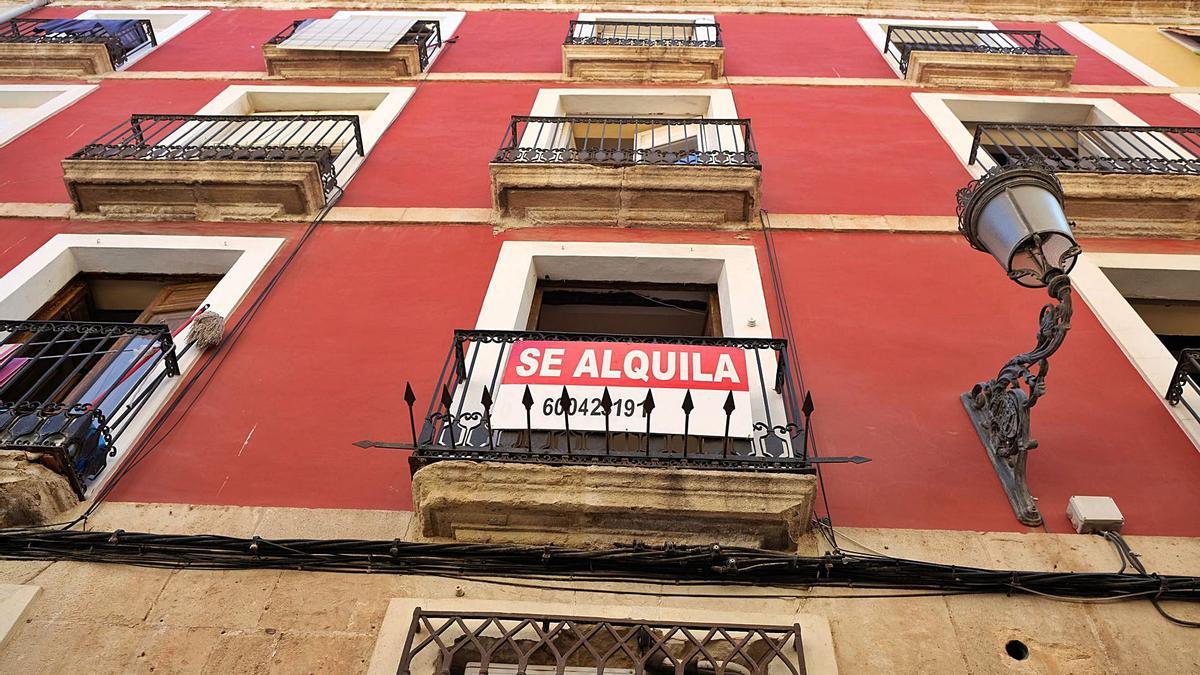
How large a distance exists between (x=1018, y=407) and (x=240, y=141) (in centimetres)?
756

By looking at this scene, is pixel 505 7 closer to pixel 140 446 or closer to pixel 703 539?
pixel 140 446

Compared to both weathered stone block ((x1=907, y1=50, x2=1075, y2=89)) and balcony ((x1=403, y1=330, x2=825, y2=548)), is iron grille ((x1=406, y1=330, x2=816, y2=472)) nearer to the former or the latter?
balcony ((x1=403, y1=330, x2=825, y2=548))

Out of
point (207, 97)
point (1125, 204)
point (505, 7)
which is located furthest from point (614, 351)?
point (505, 7)

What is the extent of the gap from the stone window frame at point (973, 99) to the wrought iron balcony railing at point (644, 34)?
9.31 feet

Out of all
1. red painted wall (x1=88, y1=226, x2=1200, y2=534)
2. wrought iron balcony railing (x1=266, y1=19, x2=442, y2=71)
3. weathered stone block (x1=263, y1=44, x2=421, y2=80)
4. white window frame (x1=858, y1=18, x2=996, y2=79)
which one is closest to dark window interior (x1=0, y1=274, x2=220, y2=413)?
red painted wall (x1=88, y1=226, x2=1200, y2=534)

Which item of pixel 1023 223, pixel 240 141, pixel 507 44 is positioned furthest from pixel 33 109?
pixel 1023 223

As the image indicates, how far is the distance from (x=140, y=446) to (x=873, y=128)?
7813mm

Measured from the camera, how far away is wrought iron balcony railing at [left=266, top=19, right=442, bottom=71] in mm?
9883

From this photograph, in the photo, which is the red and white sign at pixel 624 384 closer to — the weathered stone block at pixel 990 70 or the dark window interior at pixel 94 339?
the dark window interior at pixel 94 339

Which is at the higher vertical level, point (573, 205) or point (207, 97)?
point (207, 97)

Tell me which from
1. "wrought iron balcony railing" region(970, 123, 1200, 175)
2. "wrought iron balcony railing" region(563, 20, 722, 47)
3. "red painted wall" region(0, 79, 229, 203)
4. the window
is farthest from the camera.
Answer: the window

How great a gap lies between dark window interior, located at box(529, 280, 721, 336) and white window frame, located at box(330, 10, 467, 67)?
585 cm

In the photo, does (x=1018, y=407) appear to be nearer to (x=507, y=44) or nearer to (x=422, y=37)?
(x=422, y=37)

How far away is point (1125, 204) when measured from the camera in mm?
6387
